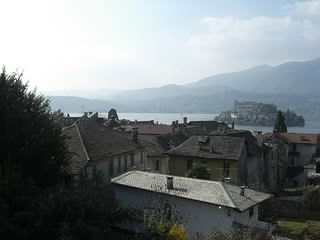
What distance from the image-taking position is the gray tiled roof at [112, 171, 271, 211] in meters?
21.9

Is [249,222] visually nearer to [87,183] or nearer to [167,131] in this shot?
[87,183]

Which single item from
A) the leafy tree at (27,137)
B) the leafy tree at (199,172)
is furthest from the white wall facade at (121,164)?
the leafy tree at (27,137)

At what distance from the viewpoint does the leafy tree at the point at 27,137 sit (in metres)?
19.5

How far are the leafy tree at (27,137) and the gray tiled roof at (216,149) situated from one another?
21.6m

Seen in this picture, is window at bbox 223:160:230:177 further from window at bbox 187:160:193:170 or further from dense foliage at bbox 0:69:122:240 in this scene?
dense foliage at bbox 0:69:122:240

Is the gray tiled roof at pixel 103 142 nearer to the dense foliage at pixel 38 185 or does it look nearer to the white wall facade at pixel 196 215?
the dense foliage at pixel 38 185

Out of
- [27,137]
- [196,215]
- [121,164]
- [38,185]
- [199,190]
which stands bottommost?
[196,215]

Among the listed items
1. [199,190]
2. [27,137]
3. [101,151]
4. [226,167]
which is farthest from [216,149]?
[27,137]

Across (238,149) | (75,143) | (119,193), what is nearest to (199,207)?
(119,193)

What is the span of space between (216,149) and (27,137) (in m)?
25.0

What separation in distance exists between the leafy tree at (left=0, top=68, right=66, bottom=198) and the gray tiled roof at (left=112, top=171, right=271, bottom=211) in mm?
5713

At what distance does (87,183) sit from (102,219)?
369 centimetres

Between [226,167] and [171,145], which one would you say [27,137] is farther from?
[171,145]

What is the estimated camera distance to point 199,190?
933 inches
